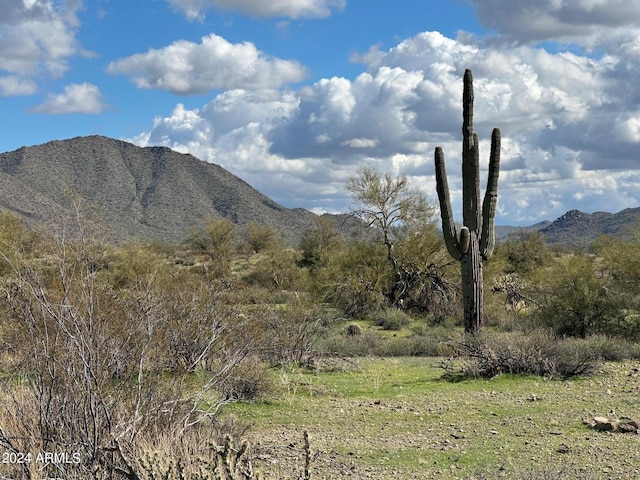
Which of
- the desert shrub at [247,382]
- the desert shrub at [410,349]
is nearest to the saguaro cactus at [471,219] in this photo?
the desert shrub at [410,349]

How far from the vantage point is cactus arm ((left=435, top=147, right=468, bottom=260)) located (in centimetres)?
1767

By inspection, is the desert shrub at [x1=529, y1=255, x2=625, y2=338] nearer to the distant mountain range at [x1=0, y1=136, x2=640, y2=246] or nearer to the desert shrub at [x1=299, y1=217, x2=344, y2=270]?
the desert shrub at [x1=299, y1=217, x2=344, y2=270]

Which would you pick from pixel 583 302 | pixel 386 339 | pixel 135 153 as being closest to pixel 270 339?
pixel 386 339

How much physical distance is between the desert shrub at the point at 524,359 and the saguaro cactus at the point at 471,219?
3.47 m

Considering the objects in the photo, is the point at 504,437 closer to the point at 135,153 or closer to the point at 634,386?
the point at 634,386

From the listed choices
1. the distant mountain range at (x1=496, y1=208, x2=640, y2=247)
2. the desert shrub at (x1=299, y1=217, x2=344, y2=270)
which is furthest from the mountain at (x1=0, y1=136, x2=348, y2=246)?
the distant mountain range at (x1=496, y1=208, x2=640, y2=247)

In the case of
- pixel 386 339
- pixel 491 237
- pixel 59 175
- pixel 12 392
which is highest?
pixel 59 175

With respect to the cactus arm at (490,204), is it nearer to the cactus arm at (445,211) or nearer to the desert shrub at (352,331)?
the cactus arm at (445,211)

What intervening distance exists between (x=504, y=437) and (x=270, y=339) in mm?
7044

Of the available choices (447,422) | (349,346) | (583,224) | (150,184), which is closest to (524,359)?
(447,422)

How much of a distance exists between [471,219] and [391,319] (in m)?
7.33

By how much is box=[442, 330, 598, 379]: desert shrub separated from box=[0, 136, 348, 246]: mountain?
203ft

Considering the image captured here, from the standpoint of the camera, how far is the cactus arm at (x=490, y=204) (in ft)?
58.3

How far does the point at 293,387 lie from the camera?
11.9 m
